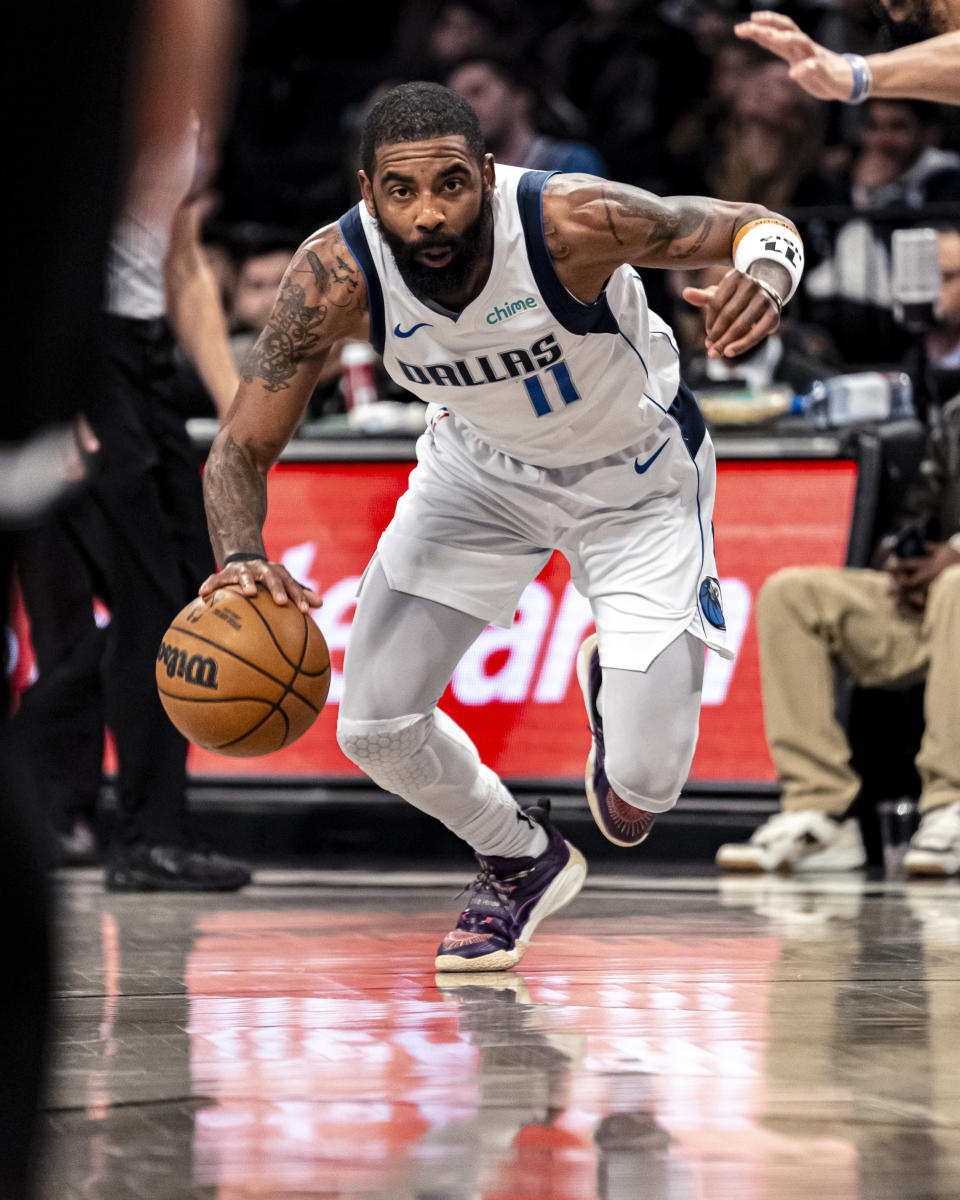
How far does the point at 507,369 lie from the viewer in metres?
4.16

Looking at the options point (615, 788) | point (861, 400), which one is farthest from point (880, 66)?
point (861, 400)

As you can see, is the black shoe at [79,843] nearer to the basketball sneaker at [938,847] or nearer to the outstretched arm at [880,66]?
the basketball sneaker at [938,847]

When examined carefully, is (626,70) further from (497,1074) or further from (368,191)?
(497,1074)

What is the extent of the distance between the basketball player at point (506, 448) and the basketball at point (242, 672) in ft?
0.22

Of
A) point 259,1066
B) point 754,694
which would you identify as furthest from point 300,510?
point 259,1066

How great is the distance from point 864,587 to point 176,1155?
4.62m

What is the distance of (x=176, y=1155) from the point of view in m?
2.59

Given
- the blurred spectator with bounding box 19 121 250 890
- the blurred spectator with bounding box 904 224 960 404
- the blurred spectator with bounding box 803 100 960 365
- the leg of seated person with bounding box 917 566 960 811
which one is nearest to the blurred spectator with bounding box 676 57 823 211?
the blurred spectator with bounding box 803 100 960 365

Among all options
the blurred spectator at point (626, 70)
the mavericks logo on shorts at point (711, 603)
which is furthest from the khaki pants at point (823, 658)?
the blurred spectator at point (626, 70)

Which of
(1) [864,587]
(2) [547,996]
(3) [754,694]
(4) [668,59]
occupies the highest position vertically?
(4) [668,59]

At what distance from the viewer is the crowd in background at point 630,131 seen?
8359 mm

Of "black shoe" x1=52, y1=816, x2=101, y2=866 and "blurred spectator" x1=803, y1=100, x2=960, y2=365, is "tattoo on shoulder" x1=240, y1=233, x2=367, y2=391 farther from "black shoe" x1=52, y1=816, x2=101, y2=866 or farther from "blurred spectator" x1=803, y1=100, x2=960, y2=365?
"blurred spectator" x1=803, y1=100, x2=960, y2=365

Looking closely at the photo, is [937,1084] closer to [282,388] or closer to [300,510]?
[282,388]

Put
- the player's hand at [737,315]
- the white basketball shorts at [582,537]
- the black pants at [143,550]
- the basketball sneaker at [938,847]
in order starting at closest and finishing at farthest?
1. the player's hand at [737,315]
2. the white basketball shorts at [582,537]
3. the black pants at [143,550]
4. the basketball sneaker at [938,847]
